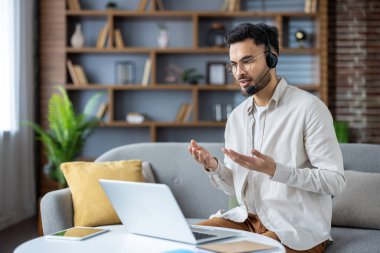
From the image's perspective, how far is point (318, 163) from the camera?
2.23m

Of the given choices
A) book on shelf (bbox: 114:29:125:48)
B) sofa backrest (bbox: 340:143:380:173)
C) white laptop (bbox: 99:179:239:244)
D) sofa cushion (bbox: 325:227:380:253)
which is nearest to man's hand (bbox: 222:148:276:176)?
white laptop (bbox: 99:179:239:244)

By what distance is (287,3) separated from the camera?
595 centimetres

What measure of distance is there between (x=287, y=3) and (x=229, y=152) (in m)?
4.27

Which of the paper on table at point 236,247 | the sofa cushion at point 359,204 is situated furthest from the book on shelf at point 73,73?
the paper on table at point 236,247

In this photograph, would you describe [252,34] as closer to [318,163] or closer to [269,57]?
[269,57]

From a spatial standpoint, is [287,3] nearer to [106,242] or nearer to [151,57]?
[151,57]

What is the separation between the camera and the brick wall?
5902 mm

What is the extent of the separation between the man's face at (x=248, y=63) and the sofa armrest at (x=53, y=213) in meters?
1.08

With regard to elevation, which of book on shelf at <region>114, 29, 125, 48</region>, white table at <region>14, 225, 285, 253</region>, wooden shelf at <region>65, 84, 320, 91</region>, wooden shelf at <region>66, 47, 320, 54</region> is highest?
book on shelf at <region>114, 29, 125, 48</region>

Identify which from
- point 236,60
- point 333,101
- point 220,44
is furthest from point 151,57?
point 236,60

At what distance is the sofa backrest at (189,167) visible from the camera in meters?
3.23

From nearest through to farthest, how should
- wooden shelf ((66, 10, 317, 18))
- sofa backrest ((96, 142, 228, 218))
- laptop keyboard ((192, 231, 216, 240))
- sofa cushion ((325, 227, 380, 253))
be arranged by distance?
laptop keyboard ((192, 231, 216, 240)), sofa cushion ((325, 227, 380, 253)), sofa backrest ((96, 142, 228, 218)), wooden shelf ((66, 10, 317, 18))

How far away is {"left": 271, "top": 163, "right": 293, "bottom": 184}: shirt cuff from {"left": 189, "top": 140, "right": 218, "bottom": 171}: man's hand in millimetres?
276

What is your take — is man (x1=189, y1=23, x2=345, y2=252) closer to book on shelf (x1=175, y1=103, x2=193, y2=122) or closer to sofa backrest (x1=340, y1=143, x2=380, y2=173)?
sofa backrest (x1=340, y1=143, x2=380, y2=173)
